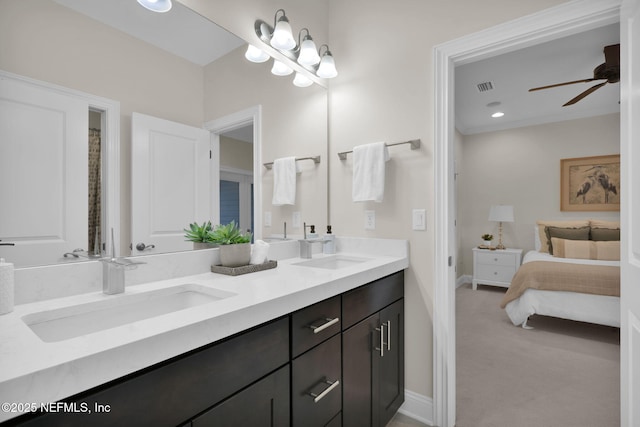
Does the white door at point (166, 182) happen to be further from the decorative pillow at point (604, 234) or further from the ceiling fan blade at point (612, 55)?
the decorative pillow at point (604, 234)

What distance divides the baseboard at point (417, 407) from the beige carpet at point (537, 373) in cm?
18

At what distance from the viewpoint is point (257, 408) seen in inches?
35.7

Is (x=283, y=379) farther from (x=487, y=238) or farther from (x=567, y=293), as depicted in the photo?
(x=487, y=238)

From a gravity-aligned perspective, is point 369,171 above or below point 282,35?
below

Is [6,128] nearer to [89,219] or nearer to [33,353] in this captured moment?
[89,219]

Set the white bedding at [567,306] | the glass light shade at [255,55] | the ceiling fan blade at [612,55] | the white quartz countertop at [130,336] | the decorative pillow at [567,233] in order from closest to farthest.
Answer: the white quartz countertop at [130,336] → the glass light shade at [255,55] → the ceiling fan blade at [612,55] → the white bedding at [567,306] → the decorative pillow at [567,233]

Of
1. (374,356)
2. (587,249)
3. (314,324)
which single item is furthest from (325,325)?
(587,249)

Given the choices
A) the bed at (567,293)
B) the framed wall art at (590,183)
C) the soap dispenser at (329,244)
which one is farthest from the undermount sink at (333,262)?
the framed wall art at (590,183)

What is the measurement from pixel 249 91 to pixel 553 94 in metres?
3.91

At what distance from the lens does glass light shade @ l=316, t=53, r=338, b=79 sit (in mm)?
2033

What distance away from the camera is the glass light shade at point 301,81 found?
6.74 ft

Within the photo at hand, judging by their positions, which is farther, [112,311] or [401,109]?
[401,109]

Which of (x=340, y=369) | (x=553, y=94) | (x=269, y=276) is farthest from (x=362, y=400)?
(x=553, y=94)

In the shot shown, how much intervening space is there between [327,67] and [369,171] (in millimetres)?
723
